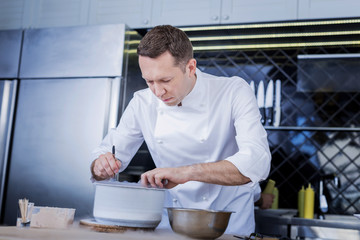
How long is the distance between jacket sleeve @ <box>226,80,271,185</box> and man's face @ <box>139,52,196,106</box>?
0.22 meters

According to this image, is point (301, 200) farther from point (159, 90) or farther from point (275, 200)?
point (159, 90)

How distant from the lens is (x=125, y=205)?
1288 mm

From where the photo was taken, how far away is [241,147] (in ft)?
5.18

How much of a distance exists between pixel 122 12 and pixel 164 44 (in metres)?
1.54

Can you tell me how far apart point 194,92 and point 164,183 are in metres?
0.50

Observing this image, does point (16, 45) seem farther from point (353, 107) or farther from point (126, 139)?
point (353, 107)

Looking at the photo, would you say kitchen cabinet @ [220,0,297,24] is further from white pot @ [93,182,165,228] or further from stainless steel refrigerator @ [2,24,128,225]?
white pot @ [93,182,165,228]

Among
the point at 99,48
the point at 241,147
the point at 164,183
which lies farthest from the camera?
the point at 99,48

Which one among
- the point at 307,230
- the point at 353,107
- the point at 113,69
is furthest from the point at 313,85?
the point at 113,69

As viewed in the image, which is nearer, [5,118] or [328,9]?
[328,9]

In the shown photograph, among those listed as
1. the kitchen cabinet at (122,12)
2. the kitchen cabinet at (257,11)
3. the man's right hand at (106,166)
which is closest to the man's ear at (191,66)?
the man's right hand at (106,166)

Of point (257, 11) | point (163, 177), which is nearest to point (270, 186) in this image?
point (257, 11)

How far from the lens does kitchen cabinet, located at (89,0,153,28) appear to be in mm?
2967

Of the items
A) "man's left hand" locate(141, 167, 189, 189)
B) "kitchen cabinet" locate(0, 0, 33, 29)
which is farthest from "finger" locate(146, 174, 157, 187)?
"kitchen cabinet" locate(0, 0, 33, 29)
